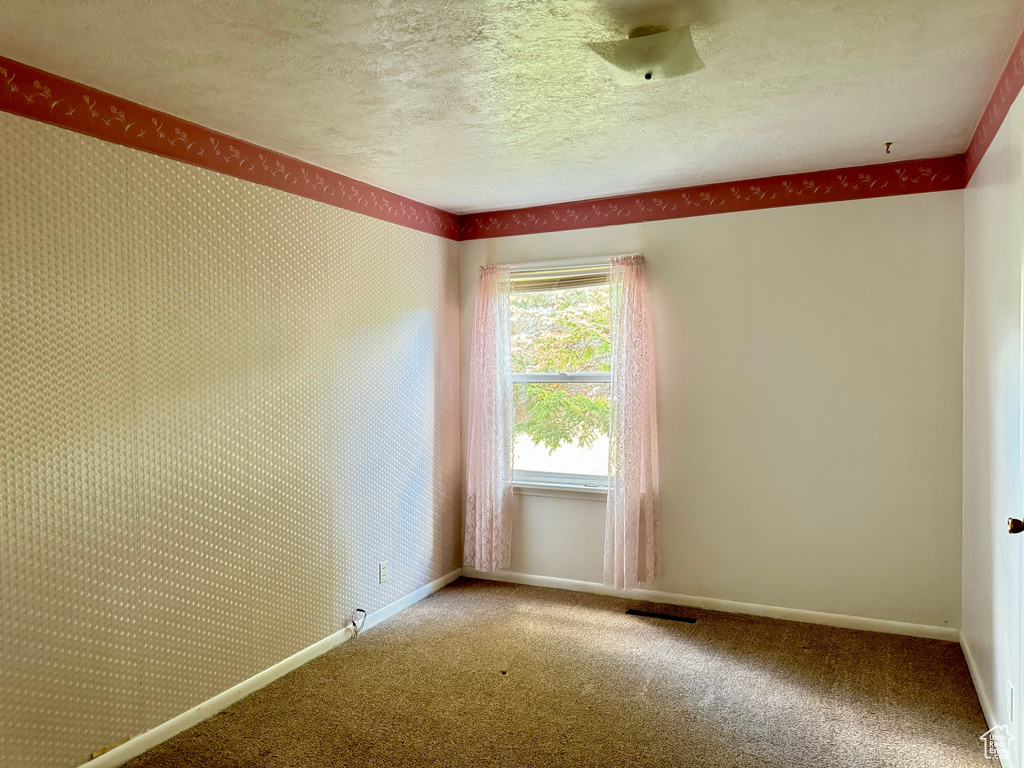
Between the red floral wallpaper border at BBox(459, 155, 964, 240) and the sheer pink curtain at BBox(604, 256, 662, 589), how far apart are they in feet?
1.13

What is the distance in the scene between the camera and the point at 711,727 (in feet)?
9.32

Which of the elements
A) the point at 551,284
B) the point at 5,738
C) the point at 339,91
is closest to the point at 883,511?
the point at 551,284

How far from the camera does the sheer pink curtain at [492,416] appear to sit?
4.59 m

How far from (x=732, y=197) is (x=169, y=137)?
2818 mm

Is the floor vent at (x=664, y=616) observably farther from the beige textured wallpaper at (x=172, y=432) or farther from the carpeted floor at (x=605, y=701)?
the beige textured wallpaper at (x=172, y=432)

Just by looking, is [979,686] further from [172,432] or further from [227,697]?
[172,432]

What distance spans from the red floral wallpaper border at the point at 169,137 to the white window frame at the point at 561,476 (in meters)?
1.30

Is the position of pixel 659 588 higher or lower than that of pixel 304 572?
lower

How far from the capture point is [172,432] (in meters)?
2.82

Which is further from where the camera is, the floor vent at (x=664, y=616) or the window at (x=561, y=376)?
the window at (x=561, y=376)

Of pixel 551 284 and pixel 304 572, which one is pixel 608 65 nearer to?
pixel 551 284

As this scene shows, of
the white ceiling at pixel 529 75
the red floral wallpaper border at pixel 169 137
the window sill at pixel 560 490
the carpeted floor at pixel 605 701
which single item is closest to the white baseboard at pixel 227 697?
the carpeted floor at pixel 605 701

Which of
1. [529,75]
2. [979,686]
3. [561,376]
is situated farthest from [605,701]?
[529,75]

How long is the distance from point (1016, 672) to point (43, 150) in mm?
3504
